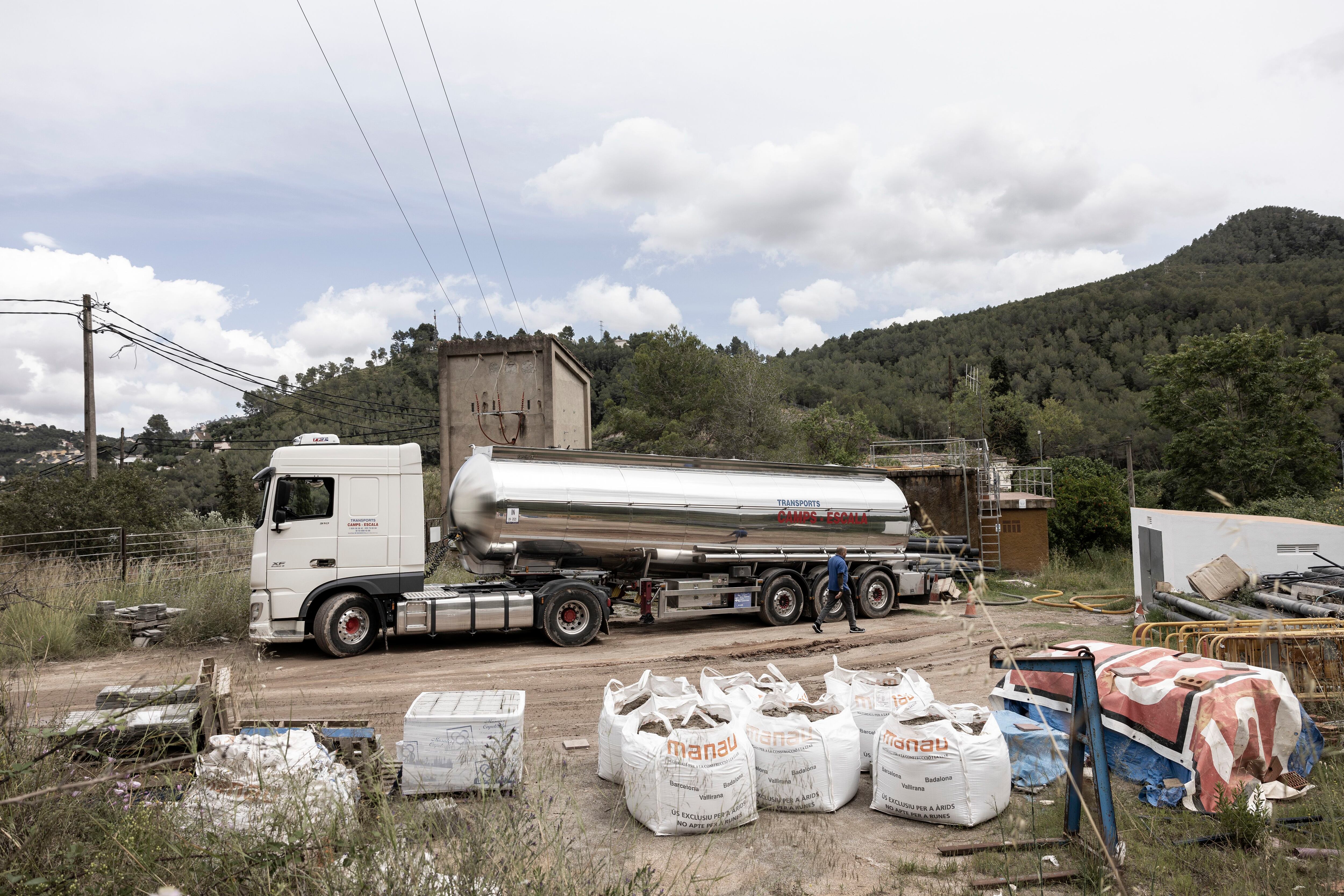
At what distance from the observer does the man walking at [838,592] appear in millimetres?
14703

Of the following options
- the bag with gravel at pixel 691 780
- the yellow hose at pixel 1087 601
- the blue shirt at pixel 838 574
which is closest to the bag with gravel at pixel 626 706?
the bag with gravel at pixel 691 780

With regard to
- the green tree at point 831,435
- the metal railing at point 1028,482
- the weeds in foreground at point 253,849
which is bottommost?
the weeds in foreground at point 253,849

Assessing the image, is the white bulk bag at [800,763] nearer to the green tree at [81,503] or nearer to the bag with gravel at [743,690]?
the bag with gravel at [743,690]

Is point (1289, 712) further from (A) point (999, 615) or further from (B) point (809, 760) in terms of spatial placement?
(A) point (999, 615)

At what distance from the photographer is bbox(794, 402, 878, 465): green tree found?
45.2 metres

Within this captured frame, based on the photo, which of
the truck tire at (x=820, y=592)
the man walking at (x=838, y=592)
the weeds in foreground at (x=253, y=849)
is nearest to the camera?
the weeds in foreground at (x=253, y=849)

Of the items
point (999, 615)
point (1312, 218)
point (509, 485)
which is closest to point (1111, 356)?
point (1312, 218)

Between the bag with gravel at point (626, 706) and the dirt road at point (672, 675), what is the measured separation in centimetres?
19

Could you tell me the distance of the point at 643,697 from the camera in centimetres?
618

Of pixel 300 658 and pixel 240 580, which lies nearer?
pixel 300 658

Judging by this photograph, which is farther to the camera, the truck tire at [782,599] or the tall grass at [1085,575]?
the tall grass at [1085,575]

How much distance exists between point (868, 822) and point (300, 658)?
913cm

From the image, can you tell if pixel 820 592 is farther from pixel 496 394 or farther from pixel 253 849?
pixel 253 849

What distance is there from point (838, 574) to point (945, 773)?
990 cm
